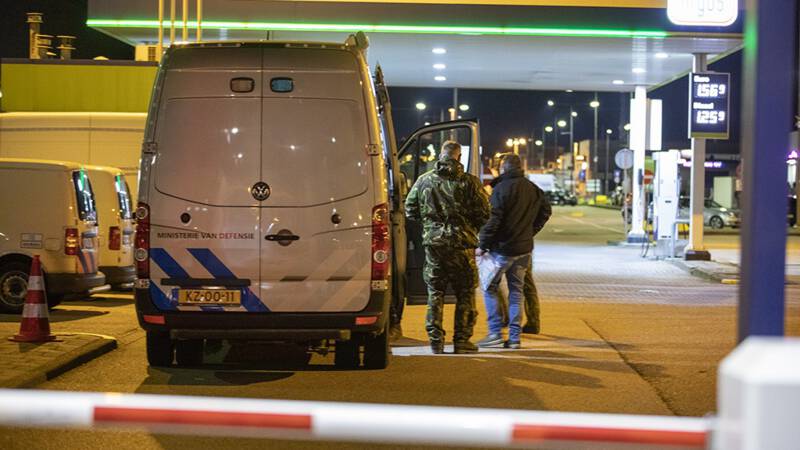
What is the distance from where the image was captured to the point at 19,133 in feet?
57.1

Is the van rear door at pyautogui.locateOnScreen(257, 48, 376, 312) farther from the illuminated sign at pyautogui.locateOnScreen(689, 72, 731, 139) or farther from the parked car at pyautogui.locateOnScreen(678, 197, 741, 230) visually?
the parked car at pyautogui.locateOnScreen(678, 197, 741, 230)

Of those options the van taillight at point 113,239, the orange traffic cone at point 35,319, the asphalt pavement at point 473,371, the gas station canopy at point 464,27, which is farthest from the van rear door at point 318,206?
the gas station canopy at point 464,27

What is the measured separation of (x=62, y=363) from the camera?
877 cm

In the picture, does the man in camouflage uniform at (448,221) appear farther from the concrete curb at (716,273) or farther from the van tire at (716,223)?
the van tire at (716,223)

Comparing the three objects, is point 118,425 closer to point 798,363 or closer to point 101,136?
point 798,363

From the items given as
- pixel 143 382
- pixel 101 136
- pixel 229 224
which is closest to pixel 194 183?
pixel 229 224

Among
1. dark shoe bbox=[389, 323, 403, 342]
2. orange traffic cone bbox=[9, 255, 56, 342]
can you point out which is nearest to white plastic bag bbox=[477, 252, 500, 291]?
dark shoe bbox=[389, 323, 403, 342]

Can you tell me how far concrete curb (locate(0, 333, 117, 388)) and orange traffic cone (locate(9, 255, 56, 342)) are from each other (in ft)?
0.98

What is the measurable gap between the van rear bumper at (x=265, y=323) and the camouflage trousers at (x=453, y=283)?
5.74ft

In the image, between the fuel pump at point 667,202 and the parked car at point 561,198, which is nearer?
the fuel pump at point 667,202

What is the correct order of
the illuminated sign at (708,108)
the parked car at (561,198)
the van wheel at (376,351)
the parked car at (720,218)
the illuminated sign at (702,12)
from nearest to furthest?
1. the van wheel at (376,351)
2. the illuminated sign at (702,12)
3. the illuminated sign at (708,108)
4. the parked car at (720,218)
5. the parked car at (561,198)

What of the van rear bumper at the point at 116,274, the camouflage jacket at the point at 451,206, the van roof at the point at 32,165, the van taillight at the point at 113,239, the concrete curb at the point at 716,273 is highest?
the van roof at the point at 32,165

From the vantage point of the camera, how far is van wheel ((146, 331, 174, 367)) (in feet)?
28.4

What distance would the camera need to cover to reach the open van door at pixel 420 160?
36.7 ft
